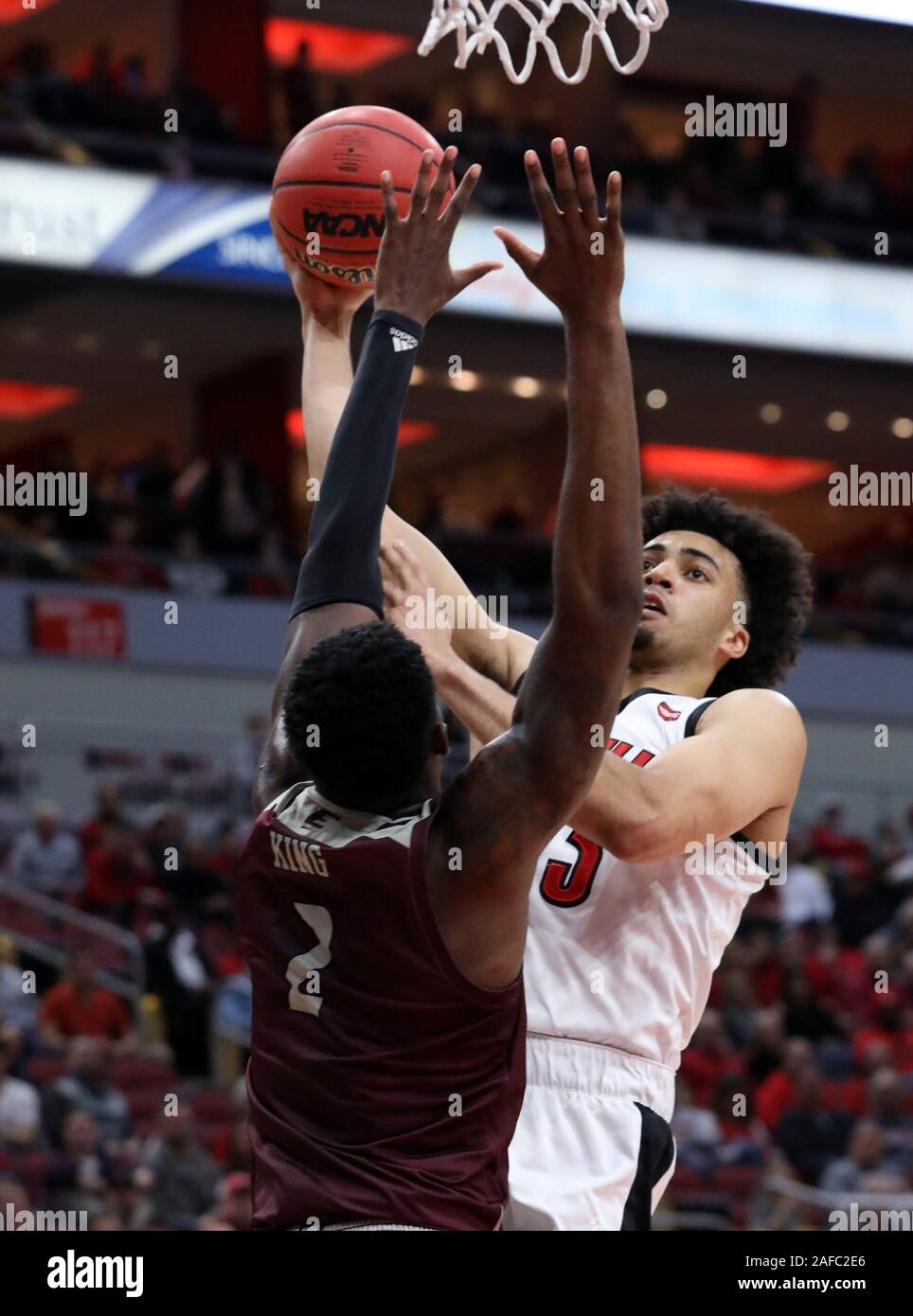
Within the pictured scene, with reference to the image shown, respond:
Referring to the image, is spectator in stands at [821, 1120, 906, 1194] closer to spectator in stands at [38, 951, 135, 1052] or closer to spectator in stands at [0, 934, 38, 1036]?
spectator in stands at [38, 951, 135, 1052]

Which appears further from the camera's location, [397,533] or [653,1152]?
[397,533]

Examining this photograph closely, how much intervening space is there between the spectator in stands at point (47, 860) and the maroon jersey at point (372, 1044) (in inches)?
336

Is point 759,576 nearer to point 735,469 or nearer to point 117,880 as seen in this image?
point 117,880

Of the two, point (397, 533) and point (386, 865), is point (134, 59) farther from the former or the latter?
point (386, 865)

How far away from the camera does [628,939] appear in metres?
3.50

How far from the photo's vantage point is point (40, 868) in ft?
36.3

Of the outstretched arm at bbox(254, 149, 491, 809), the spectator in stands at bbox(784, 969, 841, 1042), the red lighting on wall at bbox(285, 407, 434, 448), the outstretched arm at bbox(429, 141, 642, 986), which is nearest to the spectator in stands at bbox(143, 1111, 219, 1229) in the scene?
the spectator in stands at bbox(784, 969, 841, 1042)

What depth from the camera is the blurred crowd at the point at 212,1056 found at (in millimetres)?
8148

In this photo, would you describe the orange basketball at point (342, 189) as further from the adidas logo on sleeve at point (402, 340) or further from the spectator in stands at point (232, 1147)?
the spectator in stands at point (232, 1147)

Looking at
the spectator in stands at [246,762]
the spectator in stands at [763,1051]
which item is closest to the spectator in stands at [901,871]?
the spectator in stands at [763,1051]

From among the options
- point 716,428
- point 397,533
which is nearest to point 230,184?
point 716,428

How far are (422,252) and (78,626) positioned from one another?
38.5 ft

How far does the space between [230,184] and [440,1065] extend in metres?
13.7

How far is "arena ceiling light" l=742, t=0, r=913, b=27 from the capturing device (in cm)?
500
